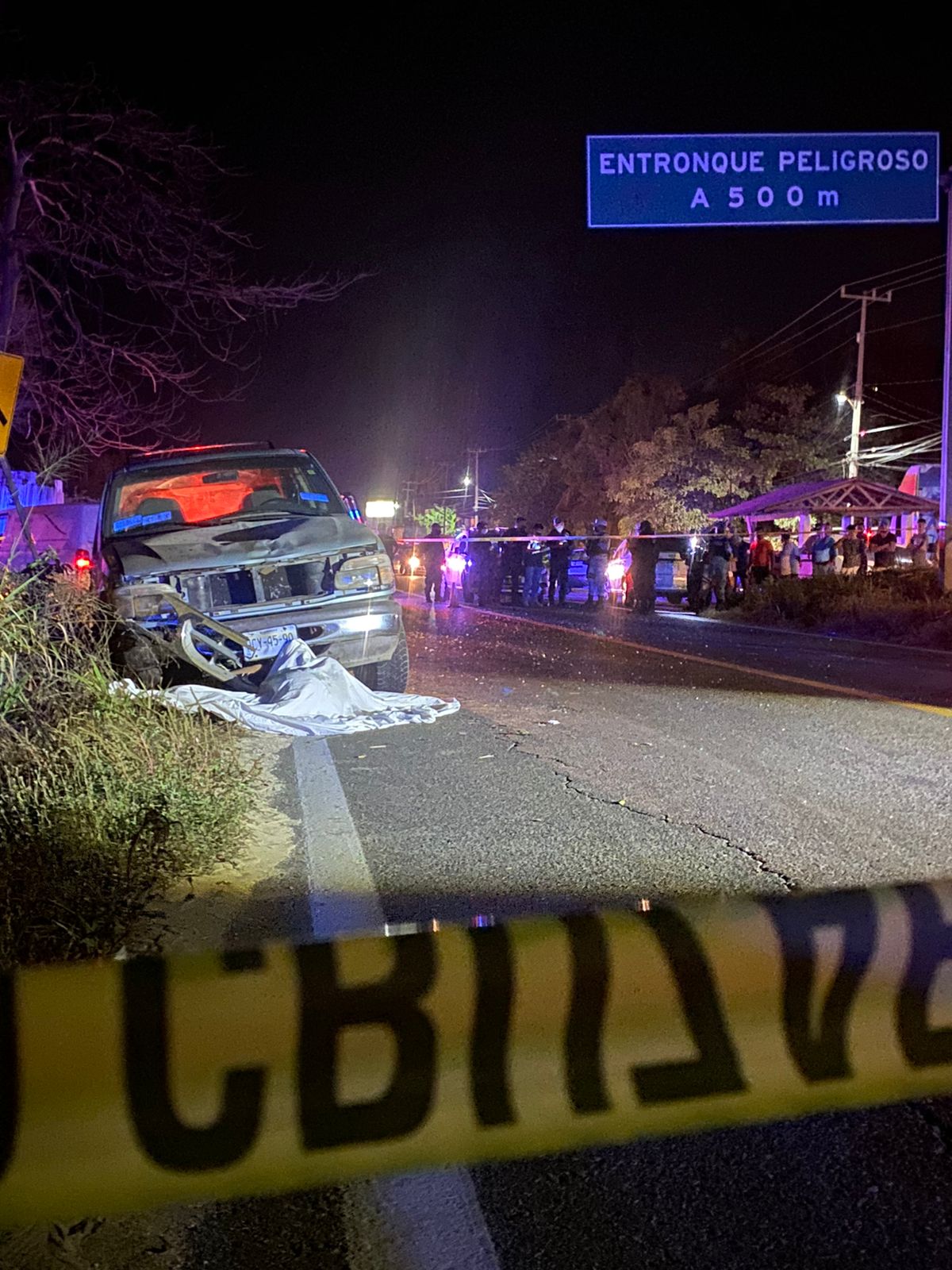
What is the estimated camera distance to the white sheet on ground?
26.7 ft

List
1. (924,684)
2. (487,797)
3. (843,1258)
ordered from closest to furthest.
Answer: (843,1258) < (487,797) < (924,684)

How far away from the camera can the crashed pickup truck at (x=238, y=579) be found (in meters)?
8.03

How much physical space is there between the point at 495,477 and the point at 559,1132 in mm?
68895

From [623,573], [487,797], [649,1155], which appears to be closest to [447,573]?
[623,573]

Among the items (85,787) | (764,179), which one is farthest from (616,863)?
(764,179)

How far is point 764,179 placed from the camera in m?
14.1

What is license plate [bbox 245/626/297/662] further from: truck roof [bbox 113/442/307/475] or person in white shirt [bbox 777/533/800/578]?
person in white shirt [bbox 777/533/800/578]

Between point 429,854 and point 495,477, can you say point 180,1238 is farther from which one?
point 495,477

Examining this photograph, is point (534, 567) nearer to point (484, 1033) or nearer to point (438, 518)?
point (484, 1033)

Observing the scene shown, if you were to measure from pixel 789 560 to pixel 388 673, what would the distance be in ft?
53.5

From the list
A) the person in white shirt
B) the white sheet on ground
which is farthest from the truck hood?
the person in white shirt

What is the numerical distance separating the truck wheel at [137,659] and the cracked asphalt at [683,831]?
4.82ft

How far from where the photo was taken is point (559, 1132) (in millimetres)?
2361

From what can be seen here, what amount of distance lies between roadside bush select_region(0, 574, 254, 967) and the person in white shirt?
61.5ft
